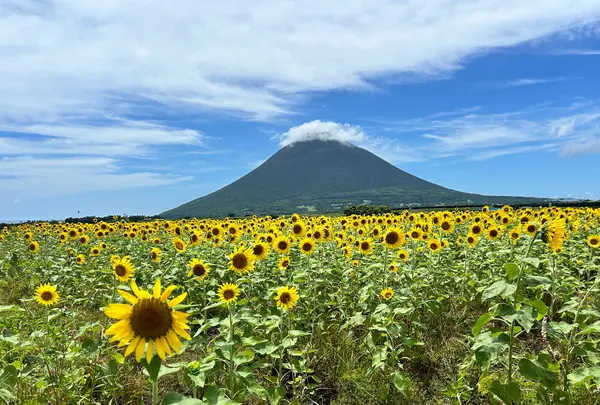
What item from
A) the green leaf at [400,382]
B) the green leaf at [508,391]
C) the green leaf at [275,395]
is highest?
the green leaf at [508,391]

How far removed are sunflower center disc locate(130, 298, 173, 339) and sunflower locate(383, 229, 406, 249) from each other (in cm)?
534

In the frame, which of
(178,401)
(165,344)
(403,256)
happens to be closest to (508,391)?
(178,401)

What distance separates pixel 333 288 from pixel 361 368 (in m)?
2.70

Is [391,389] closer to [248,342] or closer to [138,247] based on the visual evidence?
[248,342]

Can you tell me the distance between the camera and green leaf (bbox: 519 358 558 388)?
336cm

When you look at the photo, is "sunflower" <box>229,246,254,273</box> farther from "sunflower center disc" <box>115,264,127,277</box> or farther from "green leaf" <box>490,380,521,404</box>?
"green leaf" <box>490,380,521,404</box>

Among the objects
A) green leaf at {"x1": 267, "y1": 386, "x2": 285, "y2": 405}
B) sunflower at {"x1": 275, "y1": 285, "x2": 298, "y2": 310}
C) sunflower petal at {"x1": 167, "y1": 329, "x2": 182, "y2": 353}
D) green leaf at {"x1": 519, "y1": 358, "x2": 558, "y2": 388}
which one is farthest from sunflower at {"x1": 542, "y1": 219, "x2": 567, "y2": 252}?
sunflower petal at {"x1": 167, "y1": 329, "x2": 182, "y2": 353}

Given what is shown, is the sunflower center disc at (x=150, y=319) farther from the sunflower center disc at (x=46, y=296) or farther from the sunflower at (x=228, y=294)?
the sunflower center disc at (x=46, y=296)

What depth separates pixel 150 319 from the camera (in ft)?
7.54

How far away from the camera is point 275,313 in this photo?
5121 millimetres

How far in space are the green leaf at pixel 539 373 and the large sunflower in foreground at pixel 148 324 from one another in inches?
113

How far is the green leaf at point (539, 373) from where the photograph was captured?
336cm

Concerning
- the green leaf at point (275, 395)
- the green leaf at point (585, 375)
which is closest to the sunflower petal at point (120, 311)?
the green leaf at point (275, 395)

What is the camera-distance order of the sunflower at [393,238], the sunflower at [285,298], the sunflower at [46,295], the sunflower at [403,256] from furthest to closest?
the sunflower at [403,256]
the sunflower at [393,238]
the sunflower at [46,295]
the sunflower at [285,298]
